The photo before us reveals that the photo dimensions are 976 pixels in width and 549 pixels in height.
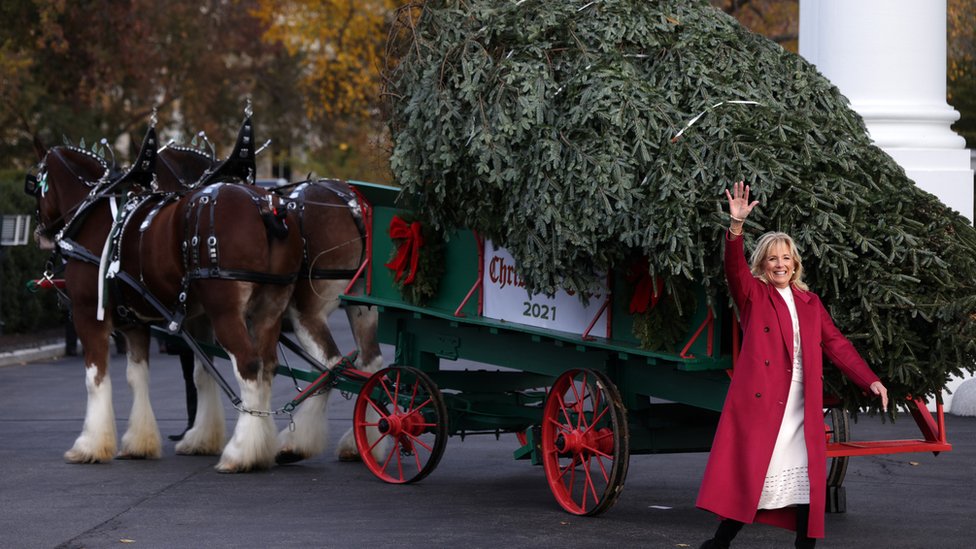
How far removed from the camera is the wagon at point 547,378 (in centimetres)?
743

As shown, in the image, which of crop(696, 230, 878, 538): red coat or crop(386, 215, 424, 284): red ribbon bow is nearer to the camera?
crop(696, 230, 878, 538): red coat

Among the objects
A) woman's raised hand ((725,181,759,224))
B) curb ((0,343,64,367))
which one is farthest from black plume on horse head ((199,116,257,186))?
curb ((0,343,64,367))

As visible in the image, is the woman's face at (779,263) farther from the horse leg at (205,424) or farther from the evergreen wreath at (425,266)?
the horse leg at (205,424)

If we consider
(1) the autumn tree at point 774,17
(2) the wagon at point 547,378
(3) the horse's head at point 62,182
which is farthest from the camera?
(1) the autumn tree at point 774,17

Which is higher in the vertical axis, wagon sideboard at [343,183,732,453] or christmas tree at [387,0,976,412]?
christmas tree at [387,0,976,412]

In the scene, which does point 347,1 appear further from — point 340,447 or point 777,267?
point 777,267

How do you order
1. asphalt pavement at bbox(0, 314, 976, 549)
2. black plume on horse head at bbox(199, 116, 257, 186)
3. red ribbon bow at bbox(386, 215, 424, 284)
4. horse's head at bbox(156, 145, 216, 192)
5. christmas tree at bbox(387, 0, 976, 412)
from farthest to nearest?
A: horse's head at bbox(156, 145, 216, 192) → black plume on horse head at bbox(199, 116, 257, 186) → red ribbon bow at bbox(386, 215, 424, 284) → asphalt pavement at bbox(0, 314, 976, 549) → christmas tree at bbox(387, 0, 976, 412)

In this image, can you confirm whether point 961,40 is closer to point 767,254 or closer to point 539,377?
point 539,377

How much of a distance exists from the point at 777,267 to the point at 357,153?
41.8 metres

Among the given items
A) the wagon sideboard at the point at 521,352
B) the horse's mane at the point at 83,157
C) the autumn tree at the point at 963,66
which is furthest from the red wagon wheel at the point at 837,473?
the autumn tree at the point at 963,66

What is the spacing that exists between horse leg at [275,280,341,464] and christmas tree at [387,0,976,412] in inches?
79.8

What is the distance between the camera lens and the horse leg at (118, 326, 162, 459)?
10.5m

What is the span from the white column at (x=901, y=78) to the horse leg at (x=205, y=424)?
19.8 ft

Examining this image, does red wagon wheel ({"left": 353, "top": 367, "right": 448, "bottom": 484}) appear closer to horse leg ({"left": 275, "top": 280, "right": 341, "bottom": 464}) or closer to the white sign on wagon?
horse leg ({"left": 275, "top": 280, "right": 341, "bottom": 464})
